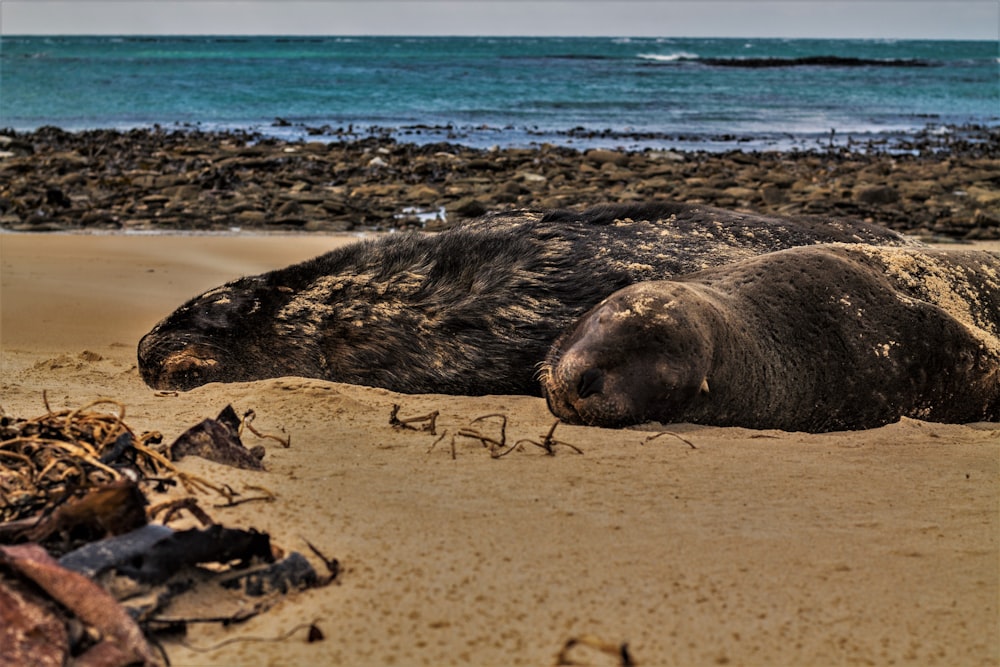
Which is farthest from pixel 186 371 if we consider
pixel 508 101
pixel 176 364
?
pixel 508 101

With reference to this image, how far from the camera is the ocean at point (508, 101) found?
25.3 m

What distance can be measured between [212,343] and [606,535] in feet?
9.60

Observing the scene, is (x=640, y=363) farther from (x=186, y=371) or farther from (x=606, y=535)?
(x=186, y=371)

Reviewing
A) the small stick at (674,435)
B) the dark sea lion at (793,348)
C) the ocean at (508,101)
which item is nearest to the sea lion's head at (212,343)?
the dark sea lion at (793,348)

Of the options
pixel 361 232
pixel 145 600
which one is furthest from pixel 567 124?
pixel 145 600

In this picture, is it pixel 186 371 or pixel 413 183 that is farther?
pixel 413 183

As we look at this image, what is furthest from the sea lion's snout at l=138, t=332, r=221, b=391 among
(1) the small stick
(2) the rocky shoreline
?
(2) the rocky shoreline

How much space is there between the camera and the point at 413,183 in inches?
600

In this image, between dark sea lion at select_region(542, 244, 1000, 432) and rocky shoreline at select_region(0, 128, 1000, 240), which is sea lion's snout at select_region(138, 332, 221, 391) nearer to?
dark sea lion at select_region(542, 244, 1000, 432)

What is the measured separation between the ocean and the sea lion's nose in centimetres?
1785

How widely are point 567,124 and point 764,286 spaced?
23.7m

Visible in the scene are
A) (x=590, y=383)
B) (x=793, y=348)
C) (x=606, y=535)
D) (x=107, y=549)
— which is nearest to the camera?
(x=107, y=549)

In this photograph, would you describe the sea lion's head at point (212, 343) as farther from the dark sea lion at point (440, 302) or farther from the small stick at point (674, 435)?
the small stick at point (674, 435)

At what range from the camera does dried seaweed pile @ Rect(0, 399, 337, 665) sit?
2.33 meters
